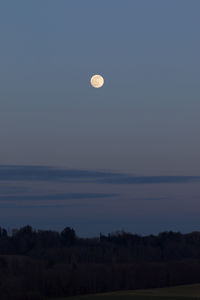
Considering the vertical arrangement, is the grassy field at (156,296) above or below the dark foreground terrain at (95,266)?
below

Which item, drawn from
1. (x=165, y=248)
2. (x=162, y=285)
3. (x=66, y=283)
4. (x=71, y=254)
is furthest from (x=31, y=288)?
(x=165, y=248)

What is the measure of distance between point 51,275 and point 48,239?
60272 mm

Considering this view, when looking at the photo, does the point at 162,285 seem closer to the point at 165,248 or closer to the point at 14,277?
Answer: the point at 14,277

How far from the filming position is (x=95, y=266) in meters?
90.4

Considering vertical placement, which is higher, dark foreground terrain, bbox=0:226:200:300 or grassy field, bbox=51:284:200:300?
dark foreground terrain, bbox=0:226:200:300

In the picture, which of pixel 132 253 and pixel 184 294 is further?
pixel 132 253

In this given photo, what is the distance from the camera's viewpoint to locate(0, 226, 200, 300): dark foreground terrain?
245ft

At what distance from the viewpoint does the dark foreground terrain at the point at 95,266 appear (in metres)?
74.6

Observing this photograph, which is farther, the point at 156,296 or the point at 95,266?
the point at 95,266

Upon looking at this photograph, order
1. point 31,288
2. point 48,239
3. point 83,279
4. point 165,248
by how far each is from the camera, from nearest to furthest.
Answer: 1. point 31,288
2. point 83,279
3. point 165,248
4. point 48,239

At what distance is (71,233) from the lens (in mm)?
142875

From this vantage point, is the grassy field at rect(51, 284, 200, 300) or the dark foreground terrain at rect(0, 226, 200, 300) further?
the dark foreground terrain at rect(0, 226, 200, 300)

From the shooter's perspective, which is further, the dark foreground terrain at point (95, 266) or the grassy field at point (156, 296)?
the dark foreground terrain at point (95, 266)

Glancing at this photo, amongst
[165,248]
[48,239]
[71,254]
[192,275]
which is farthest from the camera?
[48,239]
